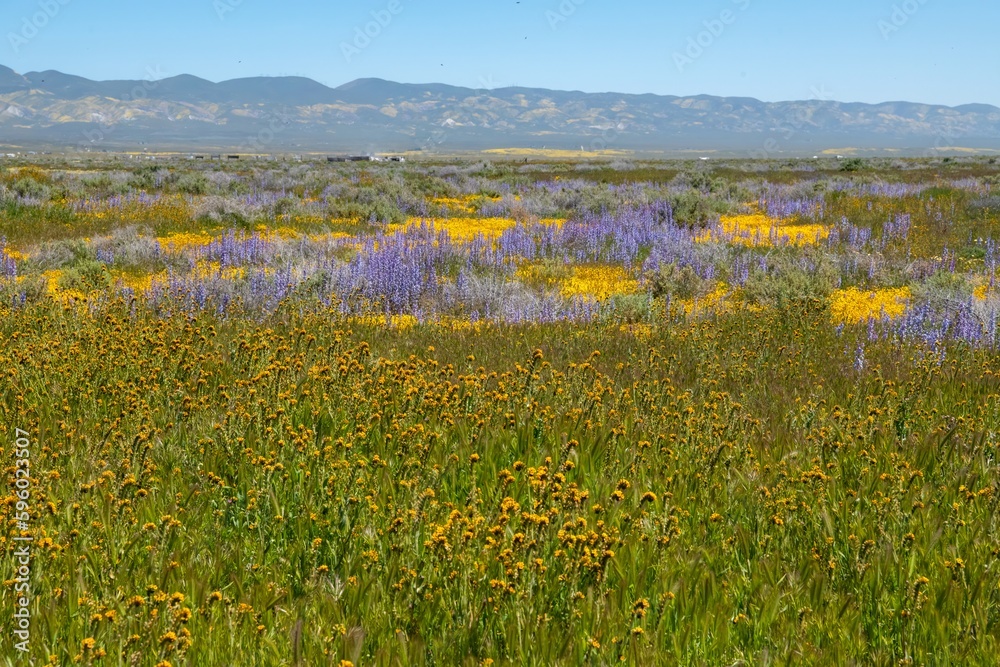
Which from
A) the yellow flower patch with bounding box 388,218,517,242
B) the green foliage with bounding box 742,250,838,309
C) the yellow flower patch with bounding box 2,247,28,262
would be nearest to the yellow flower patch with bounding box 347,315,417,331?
the green foliage with bounding box 742,250,838,309

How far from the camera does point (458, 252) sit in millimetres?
13523

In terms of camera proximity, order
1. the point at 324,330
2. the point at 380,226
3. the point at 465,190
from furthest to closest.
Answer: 1. the point at 465,190
2. the point at 380,226
3. the point at 324,330

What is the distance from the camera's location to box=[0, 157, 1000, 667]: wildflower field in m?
2.65

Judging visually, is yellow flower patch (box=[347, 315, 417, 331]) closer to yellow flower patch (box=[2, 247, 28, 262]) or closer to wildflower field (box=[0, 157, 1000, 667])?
wildflower field (box=[0, 157, 1000, 667])

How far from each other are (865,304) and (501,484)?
8.92m

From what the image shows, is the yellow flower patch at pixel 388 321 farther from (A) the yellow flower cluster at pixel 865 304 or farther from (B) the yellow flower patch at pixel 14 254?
(B) the yellow flower patch at pixel 14 254

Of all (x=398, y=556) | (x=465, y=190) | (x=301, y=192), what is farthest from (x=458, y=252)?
(x=465, y=190)

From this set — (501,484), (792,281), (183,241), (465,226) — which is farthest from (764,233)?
(501,484)

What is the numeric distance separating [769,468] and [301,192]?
74.1 feet

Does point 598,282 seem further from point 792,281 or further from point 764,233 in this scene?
point 764,233

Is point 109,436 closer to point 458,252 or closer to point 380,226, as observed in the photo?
point 458,252

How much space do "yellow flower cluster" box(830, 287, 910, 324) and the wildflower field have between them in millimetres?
236

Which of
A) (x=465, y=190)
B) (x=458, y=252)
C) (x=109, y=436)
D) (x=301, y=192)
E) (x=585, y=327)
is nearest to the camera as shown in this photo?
(x=109, y=436)

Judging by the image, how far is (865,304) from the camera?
34.7 ft
